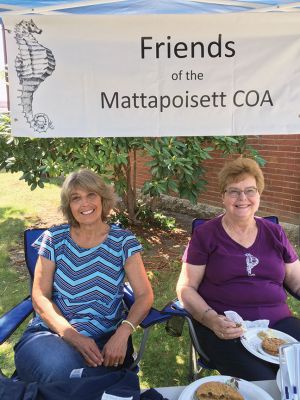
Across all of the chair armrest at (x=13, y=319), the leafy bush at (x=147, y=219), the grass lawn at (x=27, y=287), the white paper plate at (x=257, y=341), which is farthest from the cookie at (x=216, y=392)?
the leafy bush at (x=147, y=219)

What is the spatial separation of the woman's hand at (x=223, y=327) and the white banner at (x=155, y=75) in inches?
40.3

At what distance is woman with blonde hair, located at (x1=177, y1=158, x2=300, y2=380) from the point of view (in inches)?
93.0

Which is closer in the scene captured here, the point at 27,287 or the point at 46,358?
the point at 46,358

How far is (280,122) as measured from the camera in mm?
2340

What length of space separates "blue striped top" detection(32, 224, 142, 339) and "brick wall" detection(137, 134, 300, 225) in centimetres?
335

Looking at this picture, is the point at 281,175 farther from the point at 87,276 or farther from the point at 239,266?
the point at 87,276

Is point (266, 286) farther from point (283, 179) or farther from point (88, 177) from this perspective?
point (283, 179)

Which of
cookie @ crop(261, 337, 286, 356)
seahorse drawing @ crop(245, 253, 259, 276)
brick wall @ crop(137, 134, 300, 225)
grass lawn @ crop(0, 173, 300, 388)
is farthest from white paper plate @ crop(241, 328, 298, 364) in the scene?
brick wall @ crop(137, 134, 300, 225)

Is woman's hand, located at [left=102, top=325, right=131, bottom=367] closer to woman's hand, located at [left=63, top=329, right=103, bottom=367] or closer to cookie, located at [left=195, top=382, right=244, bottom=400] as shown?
woman's hand, located at [left=63, top=329, right=103, bottom=367]

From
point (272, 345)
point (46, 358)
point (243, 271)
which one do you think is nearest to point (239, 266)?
point (243, 271)

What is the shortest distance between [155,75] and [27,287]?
290 centimetres

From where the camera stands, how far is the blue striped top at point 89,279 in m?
2.33

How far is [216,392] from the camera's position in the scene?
55.9 inches

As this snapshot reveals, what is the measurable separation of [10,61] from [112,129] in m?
0.63
